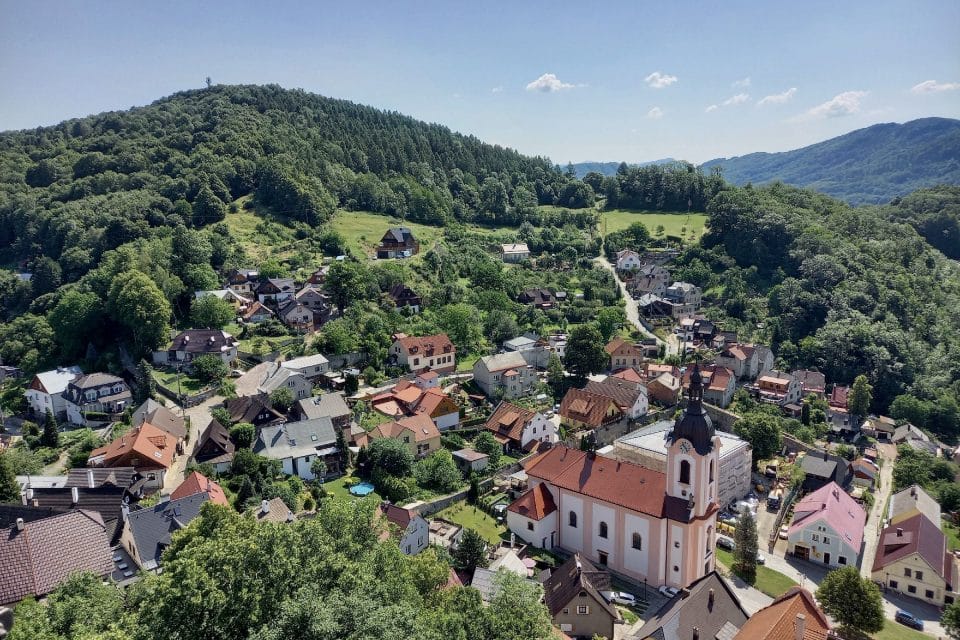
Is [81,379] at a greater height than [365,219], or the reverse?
[365,219]

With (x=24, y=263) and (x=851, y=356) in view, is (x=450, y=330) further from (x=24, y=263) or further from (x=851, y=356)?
(x=24, y=263)

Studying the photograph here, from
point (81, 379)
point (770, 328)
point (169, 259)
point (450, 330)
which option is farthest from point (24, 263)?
point (770, 328)

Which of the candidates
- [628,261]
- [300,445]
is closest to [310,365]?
[300,445]

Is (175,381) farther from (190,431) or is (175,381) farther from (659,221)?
(659,221)

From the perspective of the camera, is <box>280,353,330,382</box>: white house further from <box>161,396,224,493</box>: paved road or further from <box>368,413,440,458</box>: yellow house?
<box>368,413,440,458</box>: yellow house

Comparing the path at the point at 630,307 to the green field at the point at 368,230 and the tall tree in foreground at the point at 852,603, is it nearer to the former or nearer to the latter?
the green field at the point at 368,230

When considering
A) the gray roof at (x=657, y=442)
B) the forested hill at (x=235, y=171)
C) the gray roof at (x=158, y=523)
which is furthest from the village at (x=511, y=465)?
the forested hill at (x=235, y=171)

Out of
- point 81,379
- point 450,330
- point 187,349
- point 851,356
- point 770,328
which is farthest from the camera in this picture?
point 770,328
